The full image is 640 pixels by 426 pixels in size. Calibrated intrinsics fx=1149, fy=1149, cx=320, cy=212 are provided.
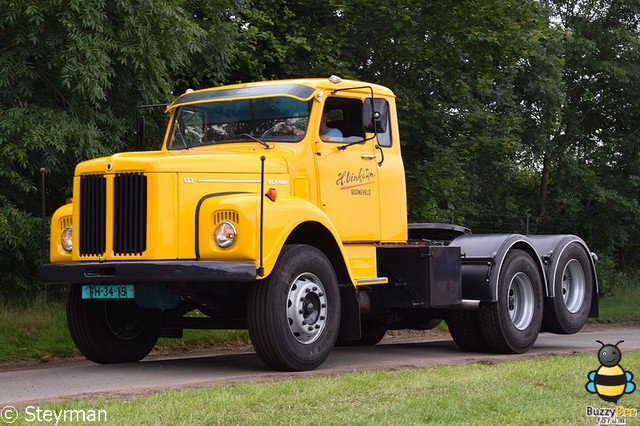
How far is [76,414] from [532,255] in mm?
7856

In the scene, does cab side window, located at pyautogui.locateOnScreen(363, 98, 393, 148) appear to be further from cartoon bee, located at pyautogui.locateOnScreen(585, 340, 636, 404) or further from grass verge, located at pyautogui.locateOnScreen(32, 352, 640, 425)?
cartoon bee, located at pyautogui.locateOnScreen(585, 340, 636, 404)

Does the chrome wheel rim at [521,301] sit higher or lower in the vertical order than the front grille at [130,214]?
lower

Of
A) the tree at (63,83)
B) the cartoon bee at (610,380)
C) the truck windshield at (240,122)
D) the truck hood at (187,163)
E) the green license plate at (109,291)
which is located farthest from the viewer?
the tree at (63,83)

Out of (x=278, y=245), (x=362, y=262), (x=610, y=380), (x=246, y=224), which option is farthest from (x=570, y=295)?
(x=610, y=380)

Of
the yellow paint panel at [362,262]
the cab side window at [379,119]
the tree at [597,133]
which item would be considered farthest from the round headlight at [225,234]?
the tree at [597,133]

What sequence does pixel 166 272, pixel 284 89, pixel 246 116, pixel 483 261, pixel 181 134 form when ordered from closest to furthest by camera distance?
pixel 166 272 → pixel 284 89 → pixel 246 116 → pixel 181 134 → pixel 483 261

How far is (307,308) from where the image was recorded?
10.6 m

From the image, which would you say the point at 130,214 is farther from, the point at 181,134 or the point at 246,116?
the point at 181,134

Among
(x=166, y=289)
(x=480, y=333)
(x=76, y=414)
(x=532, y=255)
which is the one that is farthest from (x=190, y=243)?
(x=532, y=255)

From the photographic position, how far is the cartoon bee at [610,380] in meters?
8.16

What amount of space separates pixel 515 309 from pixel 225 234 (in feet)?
16.1

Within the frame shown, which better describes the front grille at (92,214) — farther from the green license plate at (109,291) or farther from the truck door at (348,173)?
the truck door at (348,173)

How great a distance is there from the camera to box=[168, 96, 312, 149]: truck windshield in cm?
1157

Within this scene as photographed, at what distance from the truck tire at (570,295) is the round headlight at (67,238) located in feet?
20.1
